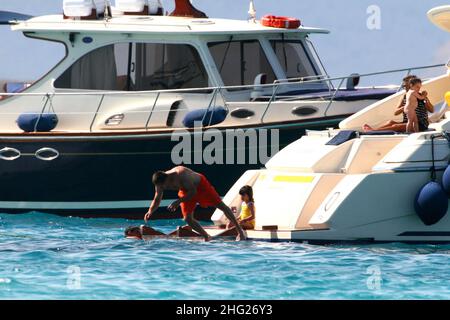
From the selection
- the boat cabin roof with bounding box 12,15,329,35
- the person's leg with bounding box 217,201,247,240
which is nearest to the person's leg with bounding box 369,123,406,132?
the person's leg with bounding box 217,201,247,240

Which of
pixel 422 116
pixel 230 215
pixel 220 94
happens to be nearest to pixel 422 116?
pixel 422 116

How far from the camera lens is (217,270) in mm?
17578

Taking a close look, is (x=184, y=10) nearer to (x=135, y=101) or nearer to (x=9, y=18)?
(x=135, y=101)

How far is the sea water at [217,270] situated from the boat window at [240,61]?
4.69 m

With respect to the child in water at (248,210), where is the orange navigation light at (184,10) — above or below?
above

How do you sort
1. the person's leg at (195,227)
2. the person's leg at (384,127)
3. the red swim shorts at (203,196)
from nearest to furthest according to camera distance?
the red swim shorts at (203,196) < the person's leg at (195,227) < the person's leg at (384,127)

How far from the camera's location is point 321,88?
24.5 meters

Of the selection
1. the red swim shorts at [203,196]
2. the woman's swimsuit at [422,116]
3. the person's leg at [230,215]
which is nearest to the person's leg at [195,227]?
the red swim shorts at [203,196]

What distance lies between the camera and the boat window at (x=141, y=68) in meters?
24.0

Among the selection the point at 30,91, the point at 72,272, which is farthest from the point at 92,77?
the point at 72,272

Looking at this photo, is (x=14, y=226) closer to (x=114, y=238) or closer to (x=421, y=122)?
(x=114, y=238)

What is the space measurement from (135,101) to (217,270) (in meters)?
6.63

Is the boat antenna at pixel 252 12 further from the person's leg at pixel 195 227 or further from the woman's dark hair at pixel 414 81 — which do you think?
the person's leg at pixel 195 227
